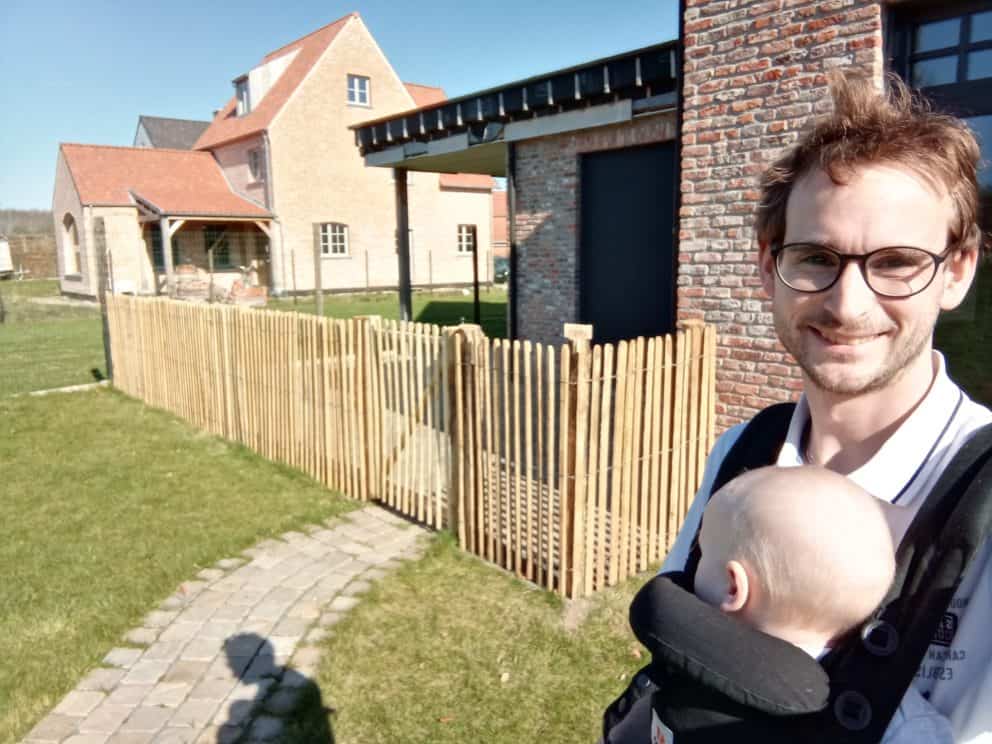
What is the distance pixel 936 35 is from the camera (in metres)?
4.75

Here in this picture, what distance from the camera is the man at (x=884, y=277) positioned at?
1.15 metres

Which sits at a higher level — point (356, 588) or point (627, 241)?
point (627, 241)

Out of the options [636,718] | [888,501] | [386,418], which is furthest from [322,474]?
[888,501]

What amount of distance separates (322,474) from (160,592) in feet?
7.45

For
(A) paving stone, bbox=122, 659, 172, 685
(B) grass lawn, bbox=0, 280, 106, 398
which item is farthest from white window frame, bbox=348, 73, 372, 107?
(A) paving stone, bbox=122, 659, 172, 685

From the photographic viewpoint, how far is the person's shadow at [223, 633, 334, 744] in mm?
3477

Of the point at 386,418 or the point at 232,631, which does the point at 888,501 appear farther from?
the point at 386,418

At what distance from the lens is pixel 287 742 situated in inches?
134

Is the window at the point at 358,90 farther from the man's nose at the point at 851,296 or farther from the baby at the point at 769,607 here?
the baby at the point at 769,607

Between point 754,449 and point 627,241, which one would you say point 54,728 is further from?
point 627,241

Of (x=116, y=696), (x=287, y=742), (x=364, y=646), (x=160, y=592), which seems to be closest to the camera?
(x=287, y=742)

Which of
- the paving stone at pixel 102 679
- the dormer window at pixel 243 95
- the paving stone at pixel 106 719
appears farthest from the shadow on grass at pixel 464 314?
the dormer window at pixel 243 95

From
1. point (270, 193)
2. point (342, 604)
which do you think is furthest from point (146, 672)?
point (270, 193)

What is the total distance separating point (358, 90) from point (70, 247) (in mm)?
14107
